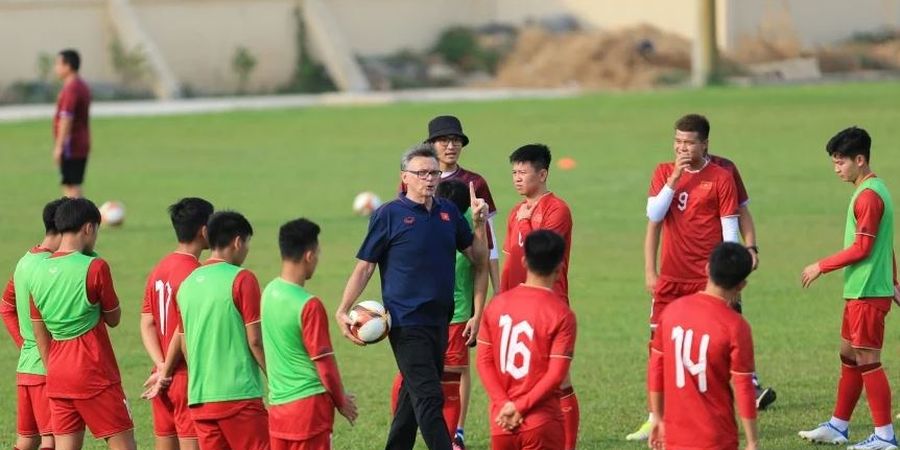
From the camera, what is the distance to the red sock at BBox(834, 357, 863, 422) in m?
10.9

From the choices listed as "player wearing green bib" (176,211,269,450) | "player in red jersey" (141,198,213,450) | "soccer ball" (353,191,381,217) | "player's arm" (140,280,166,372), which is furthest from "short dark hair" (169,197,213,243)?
"soccer ball" (353,191,381,217)

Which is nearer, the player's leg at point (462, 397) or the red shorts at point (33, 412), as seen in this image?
the red shorts at point (33, 412)

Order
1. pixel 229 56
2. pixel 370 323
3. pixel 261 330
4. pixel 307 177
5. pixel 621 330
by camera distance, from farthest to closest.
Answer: pixel 229 56
pixel 307 177
pixel 621 330
pixel 370 323
pixel 261 330

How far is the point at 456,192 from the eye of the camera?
10641 millimetres

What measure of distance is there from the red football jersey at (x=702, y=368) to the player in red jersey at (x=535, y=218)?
2295 millimetres

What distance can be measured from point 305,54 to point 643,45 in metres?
12.4

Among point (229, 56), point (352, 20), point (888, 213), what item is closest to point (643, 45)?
point (352, 20)

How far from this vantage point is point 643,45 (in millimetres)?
55438

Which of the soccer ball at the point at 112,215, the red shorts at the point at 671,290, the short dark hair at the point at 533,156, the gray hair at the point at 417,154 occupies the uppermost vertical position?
the soccer ball at the point at 112,215

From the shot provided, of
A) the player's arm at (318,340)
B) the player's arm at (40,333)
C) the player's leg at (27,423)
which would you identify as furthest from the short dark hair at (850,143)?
the player's leg at (27,423)

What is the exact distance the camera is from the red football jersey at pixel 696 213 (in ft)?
37.1

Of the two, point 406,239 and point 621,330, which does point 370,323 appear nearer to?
point 406,239

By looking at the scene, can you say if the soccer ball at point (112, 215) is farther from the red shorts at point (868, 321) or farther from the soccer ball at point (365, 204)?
the red shorts at point (868, 321)

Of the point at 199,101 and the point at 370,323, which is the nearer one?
the point at 370,323
